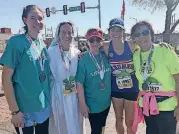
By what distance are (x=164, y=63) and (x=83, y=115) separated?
139 cm

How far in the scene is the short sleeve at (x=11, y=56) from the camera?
2975 millimetres

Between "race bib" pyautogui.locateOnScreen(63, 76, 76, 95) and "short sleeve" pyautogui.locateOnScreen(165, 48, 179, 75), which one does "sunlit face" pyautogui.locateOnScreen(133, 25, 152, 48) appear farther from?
"race bib" pyautogui.locateOnScreen(63, 76, 76, 95)

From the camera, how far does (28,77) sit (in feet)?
10.2

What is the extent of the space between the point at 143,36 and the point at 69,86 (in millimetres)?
1184

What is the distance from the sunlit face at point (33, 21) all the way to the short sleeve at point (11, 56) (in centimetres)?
31

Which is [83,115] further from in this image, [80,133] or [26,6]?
[26,6]

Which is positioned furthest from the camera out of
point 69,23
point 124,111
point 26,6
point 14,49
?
point 124,111

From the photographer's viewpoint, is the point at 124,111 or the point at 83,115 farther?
the point at 124,111

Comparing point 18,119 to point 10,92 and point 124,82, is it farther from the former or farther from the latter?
point 124,82

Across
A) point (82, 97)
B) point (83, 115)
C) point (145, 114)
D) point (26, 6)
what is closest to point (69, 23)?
point (26, 6)

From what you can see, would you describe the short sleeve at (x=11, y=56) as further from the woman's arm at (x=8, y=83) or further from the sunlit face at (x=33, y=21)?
the sunlit face at (x=33, y=21)

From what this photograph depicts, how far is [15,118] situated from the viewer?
304 cm

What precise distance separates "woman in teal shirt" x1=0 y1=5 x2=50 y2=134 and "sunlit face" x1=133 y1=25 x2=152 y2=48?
1.14 m

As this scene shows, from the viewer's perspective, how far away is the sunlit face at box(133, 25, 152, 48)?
340 centimetres
